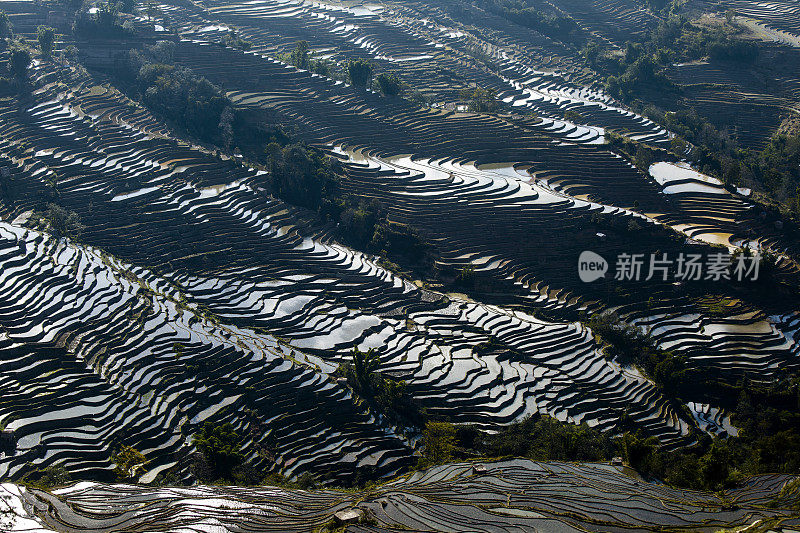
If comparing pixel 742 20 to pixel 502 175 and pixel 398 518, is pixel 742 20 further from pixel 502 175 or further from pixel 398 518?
pixel 398 518

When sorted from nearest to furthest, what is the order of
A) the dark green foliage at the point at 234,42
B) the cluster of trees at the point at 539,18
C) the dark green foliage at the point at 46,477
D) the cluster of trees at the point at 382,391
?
the dark green foliage at the point at 46,477
the cluster of trees at the point at 382,391
the dark green foliage at the point at 234,42
the cluster of trees at the point at 539,18

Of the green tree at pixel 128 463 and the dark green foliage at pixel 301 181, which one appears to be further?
the dark green foliage at pixel 301 181

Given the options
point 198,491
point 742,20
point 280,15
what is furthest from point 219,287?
point 742,20

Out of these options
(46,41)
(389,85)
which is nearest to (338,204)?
(389,85)

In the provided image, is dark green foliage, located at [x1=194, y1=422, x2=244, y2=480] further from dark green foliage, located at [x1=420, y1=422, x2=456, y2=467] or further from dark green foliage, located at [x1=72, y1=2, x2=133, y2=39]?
Answer: dark green foliage, located at [x1=72, y1=2, x2=133, y2=39]

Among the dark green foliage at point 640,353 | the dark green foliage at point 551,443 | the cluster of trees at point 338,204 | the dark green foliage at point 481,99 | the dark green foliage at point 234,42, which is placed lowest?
the dark green foliage at point 551,443

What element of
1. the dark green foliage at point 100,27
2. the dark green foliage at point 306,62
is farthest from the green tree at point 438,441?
the dark green foliage at point 100,27

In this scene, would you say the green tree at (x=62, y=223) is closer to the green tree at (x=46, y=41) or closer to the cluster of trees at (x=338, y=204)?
the cluster of trees at (x=338, y=204)
